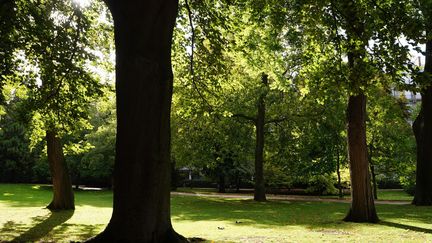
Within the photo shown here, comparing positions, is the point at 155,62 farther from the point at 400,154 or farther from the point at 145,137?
the point at 400,154

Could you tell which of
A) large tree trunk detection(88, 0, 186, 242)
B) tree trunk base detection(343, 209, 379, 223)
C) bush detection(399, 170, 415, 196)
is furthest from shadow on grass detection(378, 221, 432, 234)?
bush detection(399, 170, 415, 196)

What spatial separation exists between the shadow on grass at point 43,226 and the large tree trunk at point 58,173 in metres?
1.11

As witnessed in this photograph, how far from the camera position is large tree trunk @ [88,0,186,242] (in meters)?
7.77

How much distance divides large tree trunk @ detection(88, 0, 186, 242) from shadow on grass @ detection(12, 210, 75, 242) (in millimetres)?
6093

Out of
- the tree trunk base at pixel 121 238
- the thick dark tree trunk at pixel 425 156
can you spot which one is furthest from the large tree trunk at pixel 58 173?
the thick dark tree trunk at pixel 425 156

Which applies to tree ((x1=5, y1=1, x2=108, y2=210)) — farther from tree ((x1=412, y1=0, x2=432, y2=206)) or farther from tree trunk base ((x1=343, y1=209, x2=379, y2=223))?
tree ((x1=412, y1=0, x2=432, y2=206))

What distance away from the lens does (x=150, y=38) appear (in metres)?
8.04

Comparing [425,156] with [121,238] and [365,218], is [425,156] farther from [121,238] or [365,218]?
[121,238]

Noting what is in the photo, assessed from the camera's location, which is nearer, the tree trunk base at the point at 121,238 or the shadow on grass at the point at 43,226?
the tree trunk base at the point at 121,238

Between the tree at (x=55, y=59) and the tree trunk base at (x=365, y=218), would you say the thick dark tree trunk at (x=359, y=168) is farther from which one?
the tree at (x=55, y=59)

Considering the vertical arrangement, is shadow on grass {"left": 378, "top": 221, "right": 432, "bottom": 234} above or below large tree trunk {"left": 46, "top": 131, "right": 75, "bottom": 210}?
below

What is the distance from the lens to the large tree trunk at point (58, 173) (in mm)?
22906

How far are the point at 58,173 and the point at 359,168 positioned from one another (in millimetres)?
15660

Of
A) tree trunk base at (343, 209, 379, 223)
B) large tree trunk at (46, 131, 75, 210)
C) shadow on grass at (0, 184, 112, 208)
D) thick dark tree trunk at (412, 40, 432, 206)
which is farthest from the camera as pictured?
shadow on grass at (0, 184, 112, 208)
